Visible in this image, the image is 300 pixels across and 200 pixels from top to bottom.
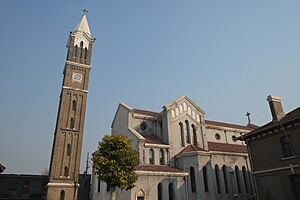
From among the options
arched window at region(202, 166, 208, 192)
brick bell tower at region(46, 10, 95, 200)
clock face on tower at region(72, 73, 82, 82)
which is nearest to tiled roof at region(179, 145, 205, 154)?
arched window at region(202, 166, 208, 192)

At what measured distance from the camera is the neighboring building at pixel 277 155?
20.4 metres

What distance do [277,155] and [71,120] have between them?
101 feet

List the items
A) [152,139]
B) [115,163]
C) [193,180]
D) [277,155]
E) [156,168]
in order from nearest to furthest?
[277,155] < [115,163] < [156,168] < [193,180] < [152,139]

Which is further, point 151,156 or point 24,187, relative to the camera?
point 24,187

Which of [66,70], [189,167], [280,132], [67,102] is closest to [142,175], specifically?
[189,167]

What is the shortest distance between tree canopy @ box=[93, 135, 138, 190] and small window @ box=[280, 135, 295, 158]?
44.9ft

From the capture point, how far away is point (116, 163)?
23.8m

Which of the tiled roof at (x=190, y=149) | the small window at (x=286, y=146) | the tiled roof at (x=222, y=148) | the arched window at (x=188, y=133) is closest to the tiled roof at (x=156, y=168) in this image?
the tiled roof at (x=190, y=149)

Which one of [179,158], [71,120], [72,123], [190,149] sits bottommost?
[179,158]

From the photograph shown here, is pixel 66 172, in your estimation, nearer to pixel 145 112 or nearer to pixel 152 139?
pixel 152 139

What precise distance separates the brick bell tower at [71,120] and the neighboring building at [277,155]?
2572 centimetres

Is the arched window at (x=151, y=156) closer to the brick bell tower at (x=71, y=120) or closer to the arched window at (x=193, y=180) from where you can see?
the arched window at (x=193, y=180)

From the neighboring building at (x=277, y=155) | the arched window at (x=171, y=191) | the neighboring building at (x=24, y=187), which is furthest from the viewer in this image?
the neighboring building at (x=24, y=187)

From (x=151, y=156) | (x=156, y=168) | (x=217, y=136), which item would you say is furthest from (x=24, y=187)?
(x=217, y=136)
